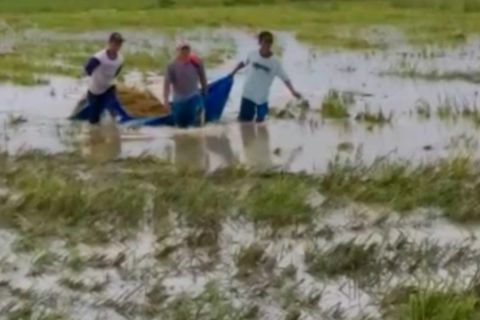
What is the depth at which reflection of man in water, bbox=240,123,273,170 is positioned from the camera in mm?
11702

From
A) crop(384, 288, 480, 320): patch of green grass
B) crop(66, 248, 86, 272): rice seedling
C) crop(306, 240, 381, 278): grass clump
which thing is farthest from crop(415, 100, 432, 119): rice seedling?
crop(384, 288, 480, 320): patch of green grass

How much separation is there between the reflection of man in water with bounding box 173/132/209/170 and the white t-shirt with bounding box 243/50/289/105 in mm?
860

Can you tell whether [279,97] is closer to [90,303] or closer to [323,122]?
[323,122]

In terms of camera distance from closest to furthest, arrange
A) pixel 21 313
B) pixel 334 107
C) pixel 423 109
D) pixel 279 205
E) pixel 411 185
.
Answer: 1. pixel 21 313
2. pixel 279 205
3. pixel 411 185
4. pixel 334 107
5. pixel 423 109

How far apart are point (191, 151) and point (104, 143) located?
3.10 feet

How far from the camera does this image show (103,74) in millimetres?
13539

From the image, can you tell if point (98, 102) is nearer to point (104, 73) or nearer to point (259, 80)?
point (104, 73)

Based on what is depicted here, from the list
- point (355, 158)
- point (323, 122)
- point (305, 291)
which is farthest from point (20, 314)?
point (323, 122)

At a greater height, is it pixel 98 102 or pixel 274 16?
pixel 98 102

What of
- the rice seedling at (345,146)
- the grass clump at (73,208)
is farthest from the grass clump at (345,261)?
the rice seedling at (345,146)

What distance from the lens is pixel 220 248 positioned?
7941 mm

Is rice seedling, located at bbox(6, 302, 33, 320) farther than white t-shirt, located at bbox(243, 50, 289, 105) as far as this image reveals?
No

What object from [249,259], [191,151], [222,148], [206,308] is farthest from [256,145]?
[206,308]

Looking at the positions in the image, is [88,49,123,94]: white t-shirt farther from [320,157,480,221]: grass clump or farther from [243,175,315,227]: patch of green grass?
[243,175,315,227]: patch of green grass
